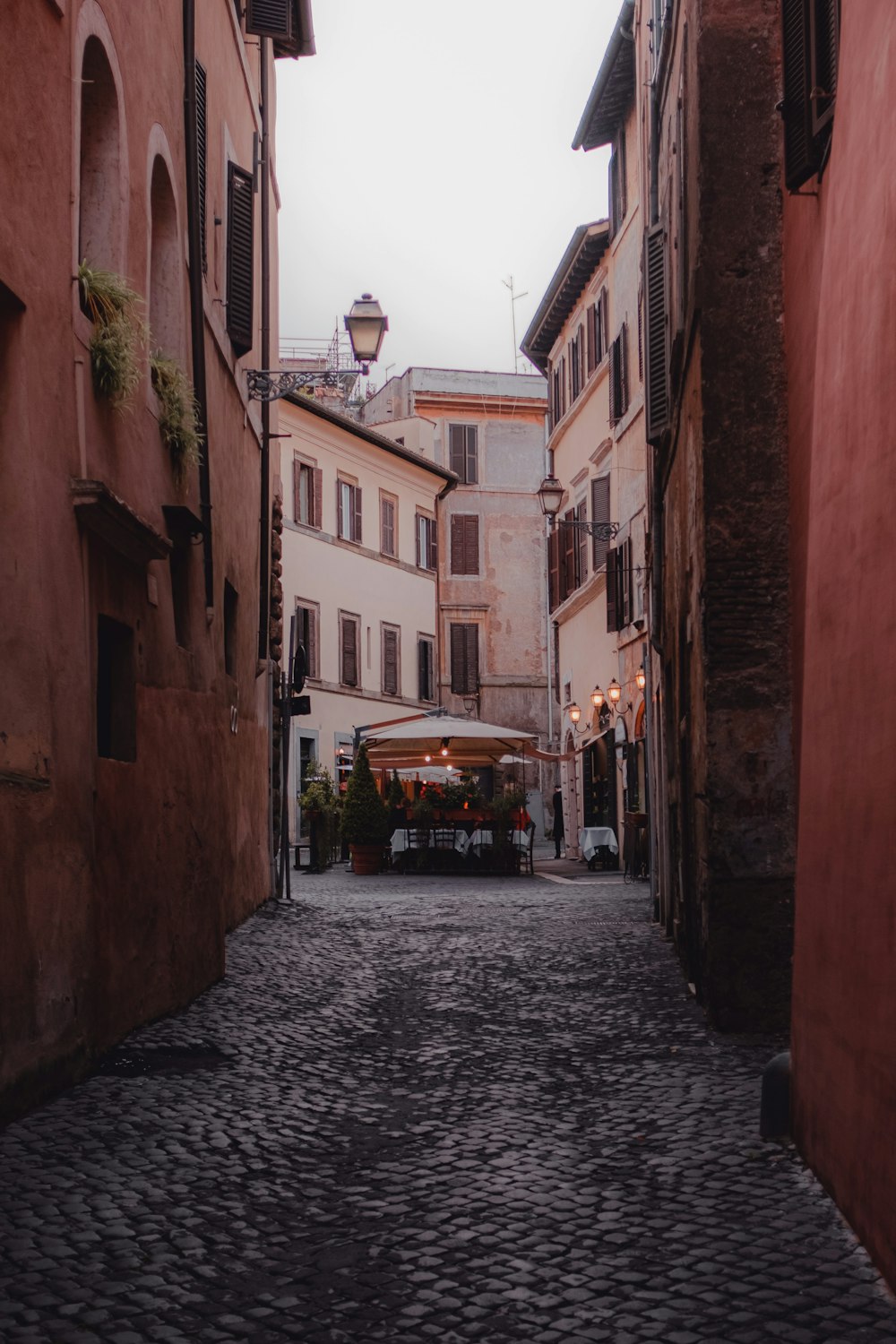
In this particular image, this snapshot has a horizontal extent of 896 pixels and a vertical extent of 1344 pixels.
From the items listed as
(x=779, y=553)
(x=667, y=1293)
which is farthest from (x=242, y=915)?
(x=667, y=1293)

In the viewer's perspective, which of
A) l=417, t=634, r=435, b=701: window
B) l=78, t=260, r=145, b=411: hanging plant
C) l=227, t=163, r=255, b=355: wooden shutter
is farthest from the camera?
l=417, t=634, r=435, b=701: window

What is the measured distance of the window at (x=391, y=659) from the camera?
39.1 metres

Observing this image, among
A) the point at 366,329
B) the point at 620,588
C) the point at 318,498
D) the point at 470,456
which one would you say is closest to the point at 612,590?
the point at 620,588

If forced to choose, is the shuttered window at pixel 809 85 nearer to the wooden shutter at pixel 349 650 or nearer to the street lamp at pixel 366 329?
the street lamp at pixel 366 329

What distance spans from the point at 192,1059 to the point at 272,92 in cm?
1383

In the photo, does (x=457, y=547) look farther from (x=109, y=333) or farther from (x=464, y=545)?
(x=109, y=333)

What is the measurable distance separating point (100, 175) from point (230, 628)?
6.23 m

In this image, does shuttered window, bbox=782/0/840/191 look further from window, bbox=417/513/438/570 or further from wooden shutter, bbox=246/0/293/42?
window, bbox=417/513/438/570

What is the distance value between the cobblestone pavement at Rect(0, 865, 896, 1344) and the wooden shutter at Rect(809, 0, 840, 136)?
159 inches

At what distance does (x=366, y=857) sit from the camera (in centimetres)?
2486

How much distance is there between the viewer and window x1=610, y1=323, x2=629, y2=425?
25031 millimetres

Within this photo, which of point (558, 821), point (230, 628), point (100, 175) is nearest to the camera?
point (100, 175)

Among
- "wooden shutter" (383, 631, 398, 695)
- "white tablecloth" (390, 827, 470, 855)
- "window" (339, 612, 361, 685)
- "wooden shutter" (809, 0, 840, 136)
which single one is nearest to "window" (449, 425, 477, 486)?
"wooden shutter" (383, 631, 398, 695)

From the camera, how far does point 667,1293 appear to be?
401 centimetres
